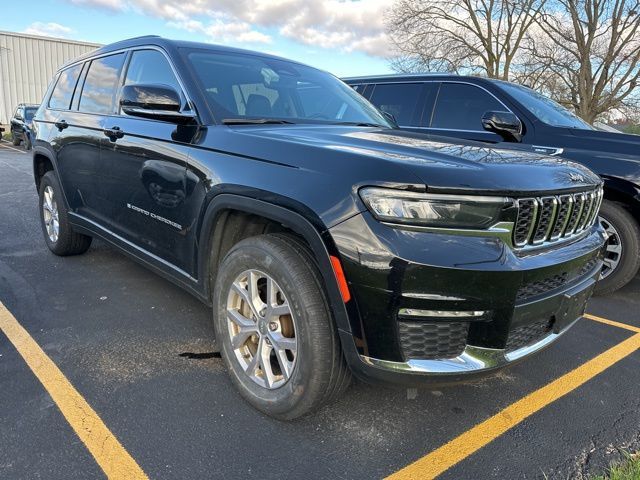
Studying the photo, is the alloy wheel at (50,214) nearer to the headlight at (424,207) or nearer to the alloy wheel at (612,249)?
the headlight at (424,207)

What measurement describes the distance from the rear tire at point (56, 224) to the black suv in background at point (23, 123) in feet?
47.5

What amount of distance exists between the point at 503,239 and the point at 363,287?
602 mm

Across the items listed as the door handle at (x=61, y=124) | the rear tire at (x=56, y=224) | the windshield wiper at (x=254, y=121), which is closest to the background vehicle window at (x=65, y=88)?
the door handle at (x=61, y=124)

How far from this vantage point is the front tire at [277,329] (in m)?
2.12

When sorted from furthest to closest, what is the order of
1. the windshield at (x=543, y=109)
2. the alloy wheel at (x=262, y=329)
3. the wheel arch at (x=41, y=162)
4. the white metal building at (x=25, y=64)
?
the white metal building at (x=25, y=64) → the windshield at (x=543, y=109) → the wheel arch at (x=41, y=162) → the alloy wheel at (x=262, y=329)

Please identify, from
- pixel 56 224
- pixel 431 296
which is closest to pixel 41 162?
pixel 56 224

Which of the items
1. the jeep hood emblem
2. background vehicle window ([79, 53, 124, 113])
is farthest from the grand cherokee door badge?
the jeep hood emblem

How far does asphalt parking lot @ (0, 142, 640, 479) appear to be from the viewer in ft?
7.09

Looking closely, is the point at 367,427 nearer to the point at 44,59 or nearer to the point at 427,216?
the point at 427,216

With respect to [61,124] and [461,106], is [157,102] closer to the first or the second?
[61,124]

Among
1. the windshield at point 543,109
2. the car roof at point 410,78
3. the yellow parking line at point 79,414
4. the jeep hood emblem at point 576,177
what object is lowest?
the yellow parking line at point 79,414

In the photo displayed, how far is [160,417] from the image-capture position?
2.43 metres

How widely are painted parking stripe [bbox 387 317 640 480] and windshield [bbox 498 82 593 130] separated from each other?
242 centimetres

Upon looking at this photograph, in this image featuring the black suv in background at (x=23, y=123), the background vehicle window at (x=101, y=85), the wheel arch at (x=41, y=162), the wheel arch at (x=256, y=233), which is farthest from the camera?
the black suv in background at (x=23, y=123)
